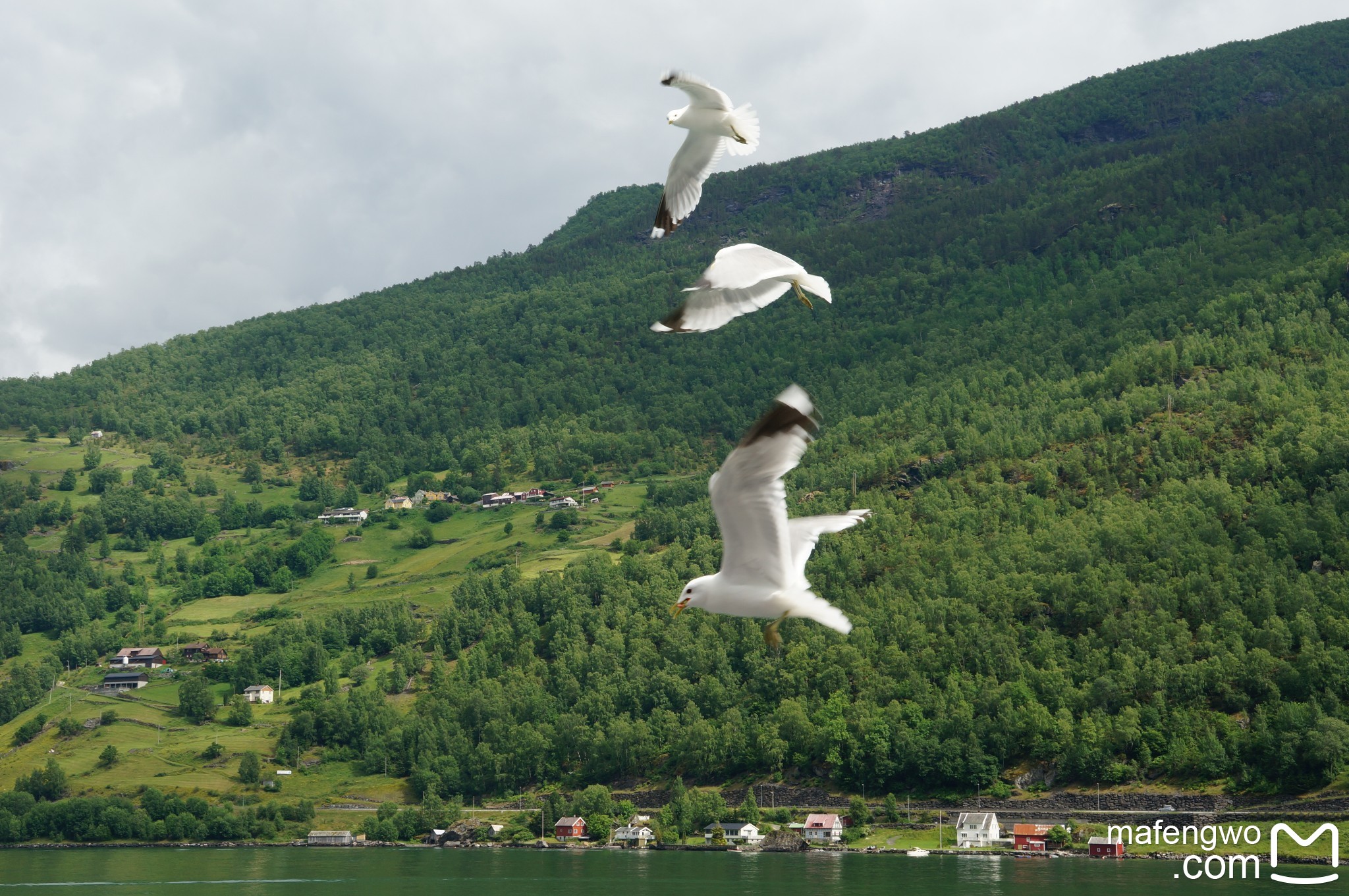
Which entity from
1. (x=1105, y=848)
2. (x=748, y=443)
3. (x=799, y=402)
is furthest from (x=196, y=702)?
(x=799, y=402)

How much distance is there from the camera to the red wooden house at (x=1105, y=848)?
314 ft

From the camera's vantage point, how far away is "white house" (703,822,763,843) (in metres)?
109

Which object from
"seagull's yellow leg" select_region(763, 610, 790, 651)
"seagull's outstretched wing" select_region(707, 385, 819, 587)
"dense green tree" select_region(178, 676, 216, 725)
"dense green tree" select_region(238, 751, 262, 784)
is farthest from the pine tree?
"seagull's yellow leg" select_region(763, 610, 790, 651)

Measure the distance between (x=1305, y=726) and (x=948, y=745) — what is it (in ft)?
79.8

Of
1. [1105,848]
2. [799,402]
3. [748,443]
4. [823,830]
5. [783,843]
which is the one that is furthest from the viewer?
[783,843]

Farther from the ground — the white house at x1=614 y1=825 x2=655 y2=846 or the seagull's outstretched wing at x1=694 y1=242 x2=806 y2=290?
the seagull's outstretched wing at x1=694 y1=242 x2=806 y2=290

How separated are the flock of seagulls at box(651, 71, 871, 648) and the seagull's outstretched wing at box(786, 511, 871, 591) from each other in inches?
0.6

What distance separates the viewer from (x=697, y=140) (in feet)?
70.2

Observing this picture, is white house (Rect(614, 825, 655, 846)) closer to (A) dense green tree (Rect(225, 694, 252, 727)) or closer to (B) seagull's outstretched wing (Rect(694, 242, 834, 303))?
(A) dense green tree (Rect(225, 694, 252, 727))

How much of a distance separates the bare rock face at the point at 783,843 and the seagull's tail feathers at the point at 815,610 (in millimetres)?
94607

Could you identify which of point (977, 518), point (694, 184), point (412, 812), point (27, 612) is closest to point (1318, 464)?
point (977, 518)

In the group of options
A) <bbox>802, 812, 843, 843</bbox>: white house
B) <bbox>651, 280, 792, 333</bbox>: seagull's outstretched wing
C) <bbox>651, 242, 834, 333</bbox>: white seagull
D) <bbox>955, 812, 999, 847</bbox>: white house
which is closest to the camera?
<bbox>651, 242, 834, 333</bbox>: white seagull

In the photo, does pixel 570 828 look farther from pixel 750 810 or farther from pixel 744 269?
pixel 744 269

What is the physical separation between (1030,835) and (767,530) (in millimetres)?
91824
